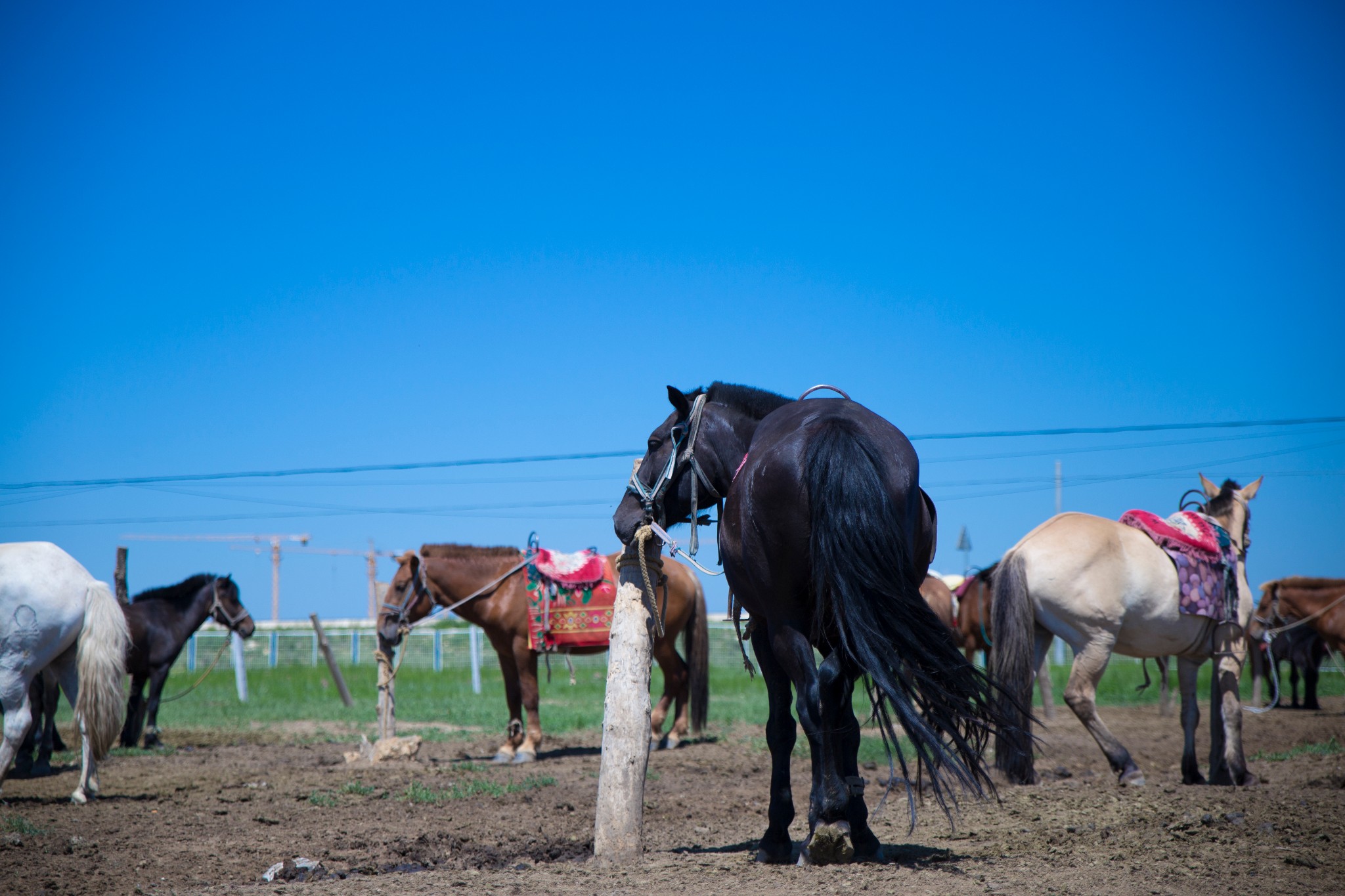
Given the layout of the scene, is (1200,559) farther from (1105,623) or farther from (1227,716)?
(1227,716)

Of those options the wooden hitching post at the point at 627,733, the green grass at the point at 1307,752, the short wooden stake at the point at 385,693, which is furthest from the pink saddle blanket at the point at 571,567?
the green grass at the point at 1307,752

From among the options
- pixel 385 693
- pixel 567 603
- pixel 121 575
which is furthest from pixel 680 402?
pixel 121 575

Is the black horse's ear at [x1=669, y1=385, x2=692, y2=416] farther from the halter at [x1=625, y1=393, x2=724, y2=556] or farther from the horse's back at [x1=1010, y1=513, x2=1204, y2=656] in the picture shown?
the horse's back at [x1=1010, y1=513, x2=1204, y2=656]

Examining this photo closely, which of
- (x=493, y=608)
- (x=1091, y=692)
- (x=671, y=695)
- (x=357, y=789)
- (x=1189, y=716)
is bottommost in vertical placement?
(x=357, y=789)

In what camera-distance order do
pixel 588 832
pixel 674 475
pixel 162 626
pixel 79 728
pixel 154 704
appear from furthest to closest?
pixel 162 626, pixel 154 704, pixel 79 728, pixel 588 832, pixel 674 475

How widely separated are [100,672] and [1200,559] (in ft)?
27.4

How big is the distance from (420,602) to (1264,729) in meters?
10.4

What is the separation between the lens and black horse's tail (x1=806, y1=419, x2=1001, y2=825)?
136 inches

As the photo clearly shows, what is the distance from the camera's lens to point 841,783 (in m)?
3.70

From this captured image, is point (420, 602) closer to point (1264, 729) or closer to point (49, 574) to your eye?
point (49, 574)

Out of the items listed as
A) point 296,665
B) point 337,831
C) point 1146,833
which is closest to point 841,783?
point 1146,833

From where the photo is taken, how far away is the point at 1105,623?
22.5ft

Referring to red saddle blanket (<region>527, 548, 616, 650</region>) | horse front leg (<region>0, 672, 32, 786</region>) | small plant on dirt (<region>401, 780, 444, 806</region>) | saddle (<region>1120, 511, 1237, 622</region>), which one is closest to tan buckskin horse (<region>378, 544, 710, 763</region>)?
red saddle blanket (<region>527, 548, 616, 650</region>)

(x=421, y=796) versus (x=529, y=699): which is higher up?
(x=529, y=699)
